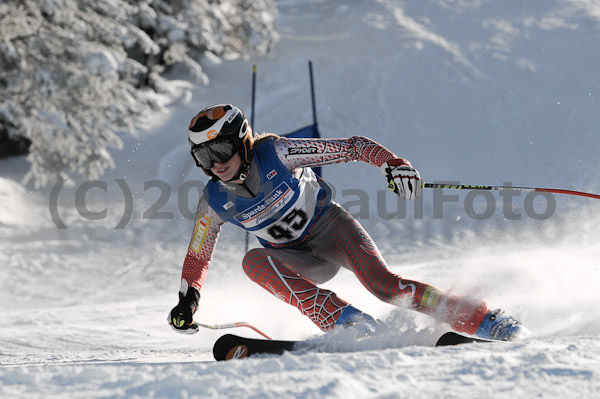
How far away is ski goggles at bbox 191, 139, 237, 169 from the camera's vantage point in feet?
10.3

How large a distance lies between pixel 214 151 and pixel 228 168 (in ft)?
0.39

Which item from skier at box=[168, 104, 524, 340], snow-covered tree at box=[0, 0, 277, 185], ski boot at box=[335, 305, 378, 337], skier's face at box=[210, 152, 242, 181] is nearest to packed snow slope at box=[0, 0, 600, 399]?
ski boot at box=[335, 305, 378, 337]

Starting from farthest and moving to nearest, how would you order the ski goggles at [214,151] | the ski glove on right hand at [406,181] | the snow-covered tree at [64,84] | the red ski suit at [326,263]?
the snow-covered tree at [64,84] < the ski goggles at [214,151] < the red ski suit at [326,263] < the ski glove on right hand at [406,181]

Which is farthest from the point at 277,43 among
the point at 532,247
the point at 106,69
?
the point at 532,247

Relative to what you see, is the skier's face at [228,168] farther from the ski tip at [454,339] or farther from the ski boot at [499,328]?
the ski boot at [499,328]

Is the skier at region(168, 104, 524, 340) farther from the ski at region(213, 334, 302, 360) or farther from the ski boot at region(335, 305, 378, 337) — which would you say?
the ski at region(213, 334, 302, 360)

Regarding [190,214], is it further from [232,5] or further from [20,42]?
[232,5]

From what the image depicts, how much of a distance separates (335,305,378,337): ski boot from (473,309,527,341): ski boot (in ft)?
1.62

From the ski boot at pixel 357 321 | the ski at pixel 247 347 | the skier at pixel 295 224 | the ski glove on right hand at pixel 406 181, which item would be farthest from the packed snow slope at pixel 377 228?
the ski glove on right hand at pixel 406 181

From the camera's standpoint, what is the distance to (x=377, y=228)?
758 cm

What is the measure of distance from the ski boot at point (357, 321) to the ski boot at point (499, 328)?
49 centimetres

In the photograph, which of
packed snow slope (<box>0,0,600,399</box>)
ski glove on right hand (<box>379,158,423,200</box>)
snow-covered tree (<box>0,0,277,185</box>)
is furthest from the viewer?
snow-covered tree (<box>0,0,277,185</box>)

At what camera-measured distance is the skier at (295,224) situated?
116 inches

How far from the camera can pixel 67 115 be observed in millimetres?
8852
